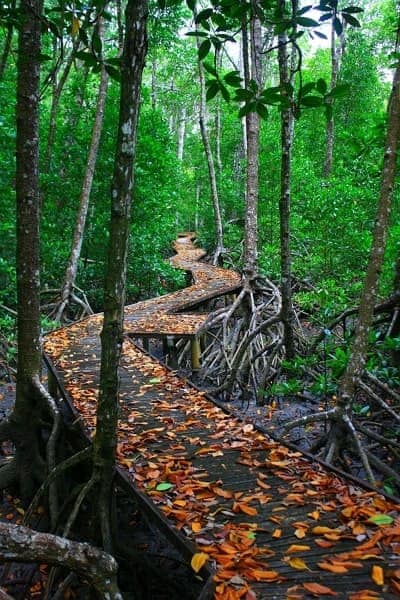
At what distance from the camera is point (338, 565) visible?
2453 mm

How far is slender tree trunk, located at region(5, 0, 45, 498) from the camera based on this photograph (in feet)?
14.5

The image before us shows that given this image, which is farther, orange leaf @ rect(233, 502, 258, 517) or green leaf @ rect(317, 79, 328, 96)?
orange leaf @ rect(233, 502, 258, 517)

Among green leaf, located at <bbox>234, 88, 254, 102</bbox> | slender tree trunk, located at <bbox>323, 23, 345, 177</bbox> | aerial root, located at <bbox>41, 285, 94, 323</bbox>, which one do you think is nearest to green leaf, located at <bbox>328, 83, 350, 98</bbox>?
green leaf, located at <bbox>234, 88, 254, 102</bbox>

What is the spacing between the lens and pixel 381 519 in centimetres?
278

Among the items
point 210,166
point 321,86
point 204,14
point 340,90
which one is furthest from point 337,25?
point 210,166

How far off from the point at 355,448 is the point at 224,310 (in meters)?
4.92

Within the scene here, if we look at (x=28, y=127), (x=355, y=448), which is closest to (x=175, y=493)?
(x=355, y=448)

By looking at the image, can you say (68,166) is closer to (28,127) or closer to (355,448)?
(28,127)

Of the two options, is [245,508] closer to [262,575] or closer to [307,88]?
[262,575]

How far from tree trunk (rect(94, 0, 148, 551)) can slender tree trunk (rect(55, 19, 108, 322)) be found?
7.66 metres

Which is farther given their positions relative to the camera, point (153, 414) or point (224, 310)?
point (224, 310)

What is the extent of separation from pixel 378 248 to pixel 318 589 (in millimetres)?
3031

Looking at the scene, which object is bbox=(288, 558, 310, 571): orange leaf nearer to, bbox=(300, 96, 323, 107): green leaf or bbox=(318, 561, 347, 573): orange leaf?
bbox=(318, 561, 347, 573): orange leaf

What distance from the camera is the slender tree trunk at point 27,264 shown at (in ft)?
14.5
